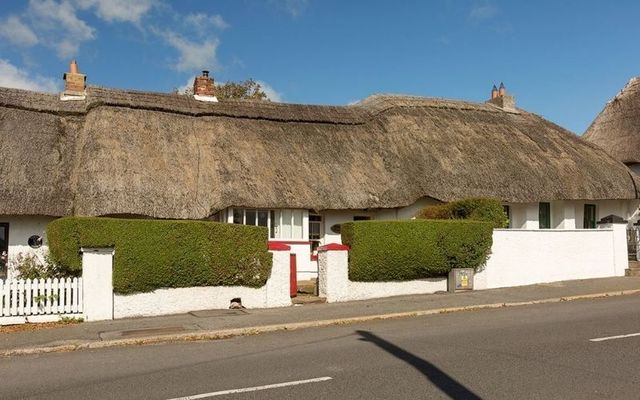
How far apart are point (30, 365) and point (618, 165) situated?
2466 cm

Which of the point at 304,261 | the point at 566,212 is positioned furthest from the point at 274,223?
the point at 566,212

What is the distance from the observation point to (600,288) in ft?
54.4

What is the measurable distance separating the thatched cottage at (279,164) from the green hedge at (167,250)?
4.40 metres

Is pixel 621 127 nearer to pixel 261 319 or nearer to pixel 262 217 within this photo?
pixel 262 217

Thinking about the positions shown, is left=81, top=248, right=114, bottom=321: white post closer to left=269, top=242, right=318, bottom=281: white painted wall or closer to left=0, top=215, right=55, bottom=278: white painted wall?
left=0, top=215, right=55, bottom=278: white painted wall

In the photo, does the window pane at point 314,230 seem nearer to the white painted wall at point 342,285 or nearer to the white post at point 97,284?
the white painted wall at point 342,285

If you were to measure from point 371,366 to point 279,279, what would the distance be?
697 centimetres

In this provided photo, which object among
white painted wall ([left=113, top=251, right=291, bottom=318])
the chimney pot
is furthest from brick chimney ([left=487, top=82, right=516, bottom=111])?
white painted wall ([left=113, top=251, right=291, bottom=318])

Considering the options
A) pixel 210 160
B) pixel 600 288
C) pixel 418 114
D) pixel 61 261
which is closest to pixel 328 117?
pixel 418 114

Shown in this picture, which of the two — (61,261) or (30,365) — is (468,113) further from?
(30,365)

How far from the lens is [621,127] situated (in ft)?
106

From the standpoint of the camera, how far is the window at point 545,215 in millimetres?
25359

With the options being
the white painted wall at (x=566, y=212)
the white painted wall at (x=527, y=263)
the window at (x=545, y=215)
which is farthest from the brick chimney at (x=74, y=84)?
the window at (x=545, y=215)

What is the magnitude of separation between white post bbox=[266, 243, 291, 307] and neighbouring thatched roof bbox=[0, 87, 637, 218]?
4502 millimetres
